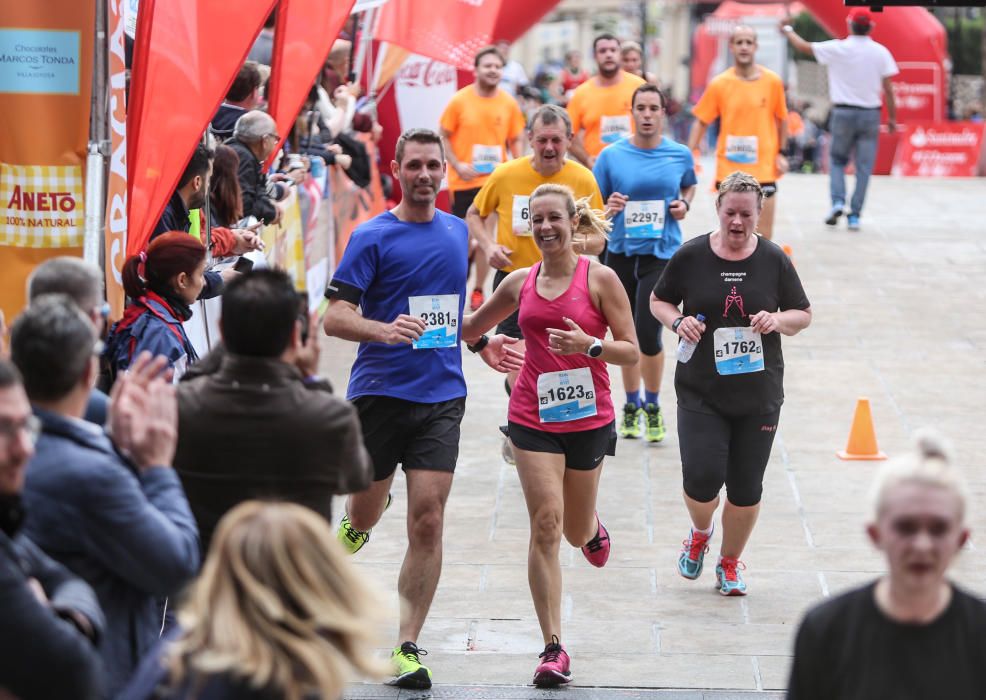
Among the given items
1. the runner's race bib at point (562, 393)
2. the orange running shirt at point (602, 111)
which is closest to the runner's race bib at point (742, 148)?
the orange running shirt at point (602, 111)

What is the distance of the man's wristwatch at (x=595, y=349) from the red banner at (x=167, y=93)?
2044 mm

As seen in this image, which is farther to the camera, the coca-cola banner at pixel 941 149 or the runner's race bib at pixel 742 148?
the coca-cola banner at pixel 941 149

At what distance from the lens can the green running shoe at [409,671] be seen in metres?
5.57

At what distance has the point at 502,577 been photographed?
22.7 feet

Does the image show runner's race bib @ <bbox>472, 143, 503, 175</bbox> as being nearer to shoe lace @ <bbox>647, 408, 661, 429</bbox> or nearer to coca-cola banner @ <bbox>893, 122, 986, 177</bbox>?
shoe lace @ <bbox>647, 408, 661, 429</bbox>

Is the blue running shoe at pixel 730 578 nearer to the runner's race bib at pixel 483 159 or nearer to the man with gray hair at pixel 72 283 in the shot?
the man with gray hair at pixel 72 283

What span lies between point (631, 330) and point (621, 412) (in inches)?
159

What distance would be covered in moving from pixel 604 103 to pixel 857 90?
5128 millimetres

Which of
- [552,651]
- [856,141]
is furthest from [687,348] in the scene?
[856,141]

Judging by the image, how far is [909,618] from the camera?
3.00 metres

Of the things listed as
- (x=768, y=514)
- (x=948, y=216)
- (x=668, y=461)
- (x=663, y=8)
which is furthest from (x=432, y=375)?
(x=663, y=8)

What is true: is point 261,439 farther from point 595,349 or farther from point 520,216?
point 520,216

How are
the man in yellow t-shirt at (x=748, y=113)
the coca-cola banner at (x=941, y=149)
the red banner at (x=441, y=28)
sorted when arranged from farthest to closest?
1. the coca-cola banner at (x=941, y=149)
2. the red banner at (x=441, y=28)
3. the man in yellow t-shirt at (x=748, y=113)

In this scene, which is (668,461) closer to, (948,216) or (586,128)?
(586,128)
